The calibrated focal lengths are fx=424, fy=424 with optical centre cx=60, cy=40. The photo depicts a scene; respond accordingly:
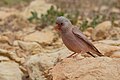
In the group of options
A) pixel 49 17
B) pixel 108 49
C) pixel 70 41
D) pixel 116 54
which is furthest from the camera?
pixel 49 17

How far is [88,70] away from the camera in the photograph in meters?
5.29

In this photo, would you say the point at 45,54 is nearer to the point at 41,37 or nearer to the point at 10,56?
the point at 10,56

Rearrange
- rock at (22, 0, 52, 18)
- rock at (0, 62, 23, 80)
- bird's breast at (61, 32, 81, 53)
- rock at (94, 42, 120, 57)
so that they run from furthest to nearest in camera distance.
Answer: rock at (22, 0, 52, 18) < rock at (94, 42, 120, 57) < rock at (0, 62, 23, 80) < bird's breast at (61, 32, 81, 53)

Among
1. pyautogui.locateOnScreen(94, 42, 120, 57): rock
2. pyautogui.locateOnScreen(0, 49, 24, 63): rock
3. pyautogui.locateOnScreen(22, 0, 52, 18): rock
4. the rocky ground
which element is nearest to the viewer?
the rocky ground

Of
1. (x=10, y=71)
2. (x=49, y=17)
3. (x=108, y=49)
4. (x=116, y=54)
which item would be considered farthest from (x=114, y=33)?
(x=10, y=71)

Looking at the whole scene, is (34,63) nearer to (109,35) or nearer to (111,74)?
(111,74)

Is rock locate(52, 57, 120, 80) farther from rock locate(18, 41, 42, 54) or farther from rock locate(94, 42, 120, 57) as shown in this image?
rock locate(18, 41, 42, 54)

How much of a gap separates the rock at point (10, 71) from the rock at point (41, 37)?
67.9 inches

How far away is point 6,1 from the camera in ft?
38.8

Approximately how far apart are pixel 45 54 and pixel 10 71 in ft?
2.22

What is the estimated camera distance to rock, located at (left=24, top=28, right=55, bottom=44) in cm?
823

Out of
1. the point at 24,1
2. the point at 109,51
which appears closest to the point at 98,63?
the point at 109,51

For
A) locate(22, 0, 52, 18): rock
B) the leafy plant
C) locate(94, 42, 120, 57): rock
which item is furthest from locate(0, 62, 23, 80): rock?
locate(22, 0, 52, 18): rock

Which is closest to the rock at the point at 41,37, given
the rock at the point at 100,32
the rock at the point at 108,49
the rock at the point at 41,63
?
the rock at the point at 100,32
